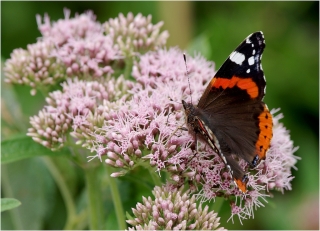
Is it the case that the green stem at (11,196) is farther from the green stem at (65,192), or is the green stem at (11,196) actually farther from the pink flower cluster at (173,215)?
the pink flower cluster at (173,215)

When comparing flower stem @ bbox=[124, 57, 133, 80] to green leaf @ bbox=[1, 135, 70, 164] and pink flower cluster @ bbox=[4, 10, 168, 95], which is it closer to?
pink flower cluster @ bbox=[4, 10, 168, 95]

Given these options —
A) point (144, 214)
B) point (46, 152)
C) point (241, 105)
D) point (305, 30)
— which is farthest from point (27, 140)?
point (305, 30)

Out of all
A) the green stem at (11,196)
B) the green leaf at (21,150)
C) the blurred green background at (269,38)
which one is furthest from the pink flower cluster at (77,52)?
the blurred green background at (269,38)

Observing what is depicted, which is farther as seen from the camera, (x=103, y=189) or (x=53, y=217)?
(x=53, y=217)

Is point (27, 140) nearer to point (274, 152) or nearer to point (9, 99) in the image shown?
point (9, 99)

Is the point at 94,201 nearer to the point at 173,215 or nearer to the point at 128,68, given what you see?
the point at 173,215

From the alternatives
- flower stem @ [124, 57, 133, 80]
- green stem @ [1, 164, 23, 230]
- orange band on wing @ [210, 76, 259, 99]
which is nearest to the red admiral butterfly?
orange band on wing @ [210, 76, 259, 99]
